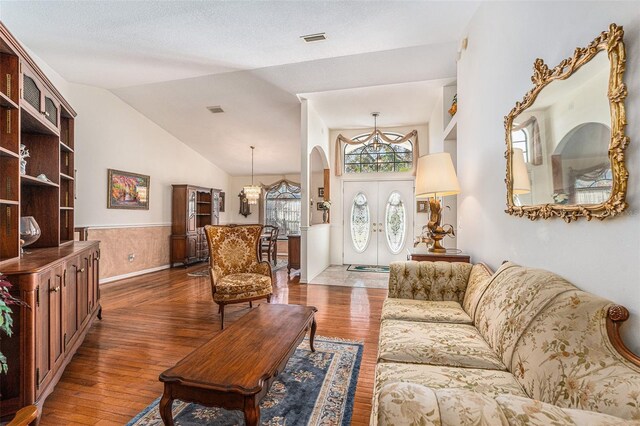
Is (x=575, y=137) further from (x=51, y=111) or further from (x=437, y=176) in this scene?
(x=51, y=111)

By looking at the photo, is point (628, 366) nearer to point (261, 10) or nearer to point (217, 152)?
point (261, 10)

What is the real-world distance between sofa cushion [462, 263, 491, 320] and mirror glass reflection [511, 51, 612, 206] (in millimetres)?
570

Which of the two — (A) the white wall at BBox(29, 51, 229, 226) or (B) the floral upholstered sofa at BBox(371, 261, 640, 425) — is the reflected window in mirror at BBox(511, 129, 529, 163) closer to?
(B) the floral upholstered sofa at BBox(371, 261, 640, 425)

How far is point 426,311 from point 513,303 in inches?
28.7

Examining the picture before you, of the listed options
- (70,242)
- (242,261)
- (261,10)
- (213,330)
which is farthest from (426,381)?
(70,242)

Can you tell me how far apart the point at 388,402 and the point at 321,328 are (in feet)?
7.96

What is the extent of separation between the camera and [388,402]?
0.86 metres

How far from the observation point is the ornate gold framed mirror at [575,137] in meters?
1.25

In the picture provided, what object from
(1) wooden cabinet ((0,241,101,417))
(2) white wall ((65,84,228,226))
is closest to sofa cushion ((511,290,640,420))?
(1) wooden cabinet ((0,241,101,417))

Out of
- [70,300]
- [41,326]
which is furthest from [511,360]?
[70,300]

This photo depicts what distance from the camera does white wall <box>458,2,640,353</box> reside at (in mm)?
1203

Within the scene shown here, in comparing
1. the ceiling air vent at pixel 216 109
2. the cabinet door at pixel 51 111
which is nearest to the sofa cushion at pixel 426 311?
the cabinet door at pixel 51 111

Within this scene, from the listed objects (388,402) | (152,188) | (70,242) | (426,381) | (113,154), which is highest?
(113,154)

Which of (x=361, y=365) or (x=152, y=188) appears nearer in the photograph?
(x=361, y=365)
